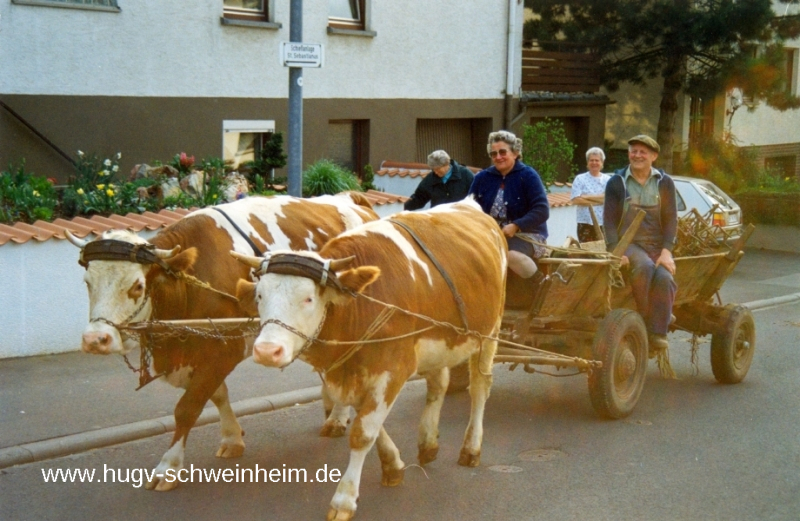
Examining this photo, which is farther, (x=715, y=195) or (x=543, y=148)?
(x=543, y=148)

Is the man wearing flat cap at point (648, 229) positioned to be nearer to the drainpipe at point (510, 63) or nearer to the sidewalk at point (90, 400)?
the sidewalk at point (90, 400)

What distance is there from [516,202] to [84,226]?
443 cm

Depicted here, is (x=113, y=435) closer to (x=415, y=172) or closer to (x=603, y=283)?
(x=603, y=283)

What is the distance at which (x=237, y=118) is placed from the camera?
15.3m

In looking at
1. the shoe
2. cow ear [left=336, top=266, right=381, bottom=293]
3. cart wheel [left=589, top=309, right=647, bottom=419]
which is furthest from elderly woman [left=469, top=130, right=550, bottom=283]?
cow ear [left=336, top=266, right=381, bottom=293]

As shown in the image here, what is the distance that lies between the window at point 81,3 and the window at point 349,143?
181 inches

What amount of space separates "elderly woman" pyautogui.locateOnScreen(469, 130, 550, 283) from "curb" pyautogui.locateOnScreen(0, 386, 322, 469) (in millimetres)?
2365

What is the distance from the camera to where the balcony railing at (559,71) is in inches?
838

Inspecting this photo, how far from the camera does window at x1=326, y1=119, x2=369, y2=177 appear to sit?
17.2 meters

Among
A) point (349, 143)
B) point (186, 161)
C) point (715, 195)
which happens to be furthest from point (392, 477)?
point (715, 195)

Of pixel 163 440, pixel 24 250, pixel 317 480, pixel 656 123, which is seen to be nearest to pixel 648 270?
pixel 317 480

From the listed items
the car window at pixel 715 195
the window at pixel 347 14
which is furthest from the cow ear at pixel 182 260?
the car window at pixel 715 195

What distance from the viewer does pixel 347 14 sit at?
55.2 ft

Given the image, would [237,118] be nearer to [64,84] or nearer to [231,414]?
[64,84]
